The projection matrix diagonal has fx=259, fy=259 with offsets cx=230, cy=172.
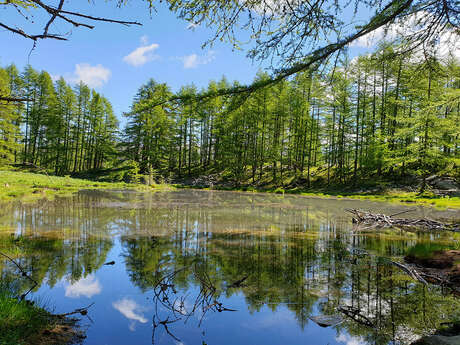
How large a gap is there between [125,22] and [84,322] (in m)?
3.06

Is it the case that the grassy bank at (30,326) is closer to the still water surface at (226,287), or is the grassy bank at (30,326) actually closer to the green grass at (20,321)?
the green grass at (20,321)

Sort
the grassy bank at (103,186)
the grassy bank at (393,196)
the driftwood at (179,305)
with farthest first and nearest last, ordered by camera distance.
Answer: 1. the grassy bank at (393,196)
2. the grassy bank at (103,186)
3. the driftwood at (179,305)

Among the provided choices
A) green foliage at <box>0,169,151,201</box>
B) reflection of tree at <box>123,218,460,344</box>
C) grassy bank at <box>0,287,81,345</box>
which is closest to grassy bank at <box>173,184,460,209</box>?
reflection of tree at <box>123,218,460,344</box>

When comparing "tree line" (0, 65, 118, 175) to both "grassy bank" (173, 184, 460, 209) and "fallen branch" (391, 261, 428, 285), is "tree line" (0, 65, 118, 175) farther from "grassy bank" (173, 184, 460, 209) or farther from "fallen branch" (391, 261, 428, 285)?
"fallen branch" (391, 261, 428, 285)

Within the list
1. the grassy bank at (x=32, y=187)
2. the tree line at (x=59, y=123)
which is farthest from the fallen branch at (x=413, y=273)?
the tree line at (x=59, y=123)

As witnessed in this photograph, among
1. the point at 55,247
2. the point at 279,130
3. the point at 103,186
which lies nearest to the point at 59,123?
the point at 103,186

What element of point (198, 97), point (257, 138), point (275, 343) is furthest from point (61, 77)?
point (275, 343)

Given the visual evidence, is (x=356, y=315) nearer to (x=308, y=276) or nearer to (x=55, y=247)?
(x=308, y=276)

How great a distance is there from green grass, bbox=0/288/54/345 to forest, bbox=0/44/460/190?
3050 millimetres

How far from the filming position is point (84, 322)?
288cm

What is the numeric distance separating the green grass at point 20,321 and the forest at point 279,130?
305cm

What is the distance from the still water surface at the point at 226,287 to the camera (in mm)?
2791

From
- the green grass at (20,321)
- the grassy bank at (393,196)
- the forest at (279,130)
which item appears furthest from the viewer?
the grassy bank at (393,196)

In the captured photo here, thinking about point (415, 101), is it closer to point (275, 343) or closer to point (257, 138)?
point (257, 138)
